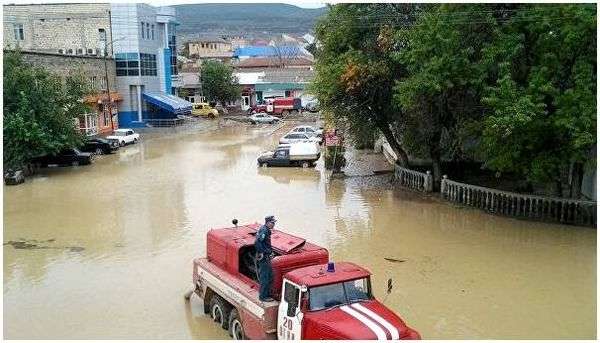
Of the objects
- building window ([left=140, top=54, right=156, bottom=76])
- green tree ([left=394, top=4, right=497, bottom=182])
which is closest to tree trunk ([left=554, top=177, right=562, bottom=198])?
green tree ([left=394, top=4, right=497, bottom=182])

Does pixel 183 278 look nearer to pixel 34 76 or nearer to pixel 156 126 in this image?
pixel 34 76

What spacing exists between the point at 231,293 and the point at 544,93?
11194 millimetres

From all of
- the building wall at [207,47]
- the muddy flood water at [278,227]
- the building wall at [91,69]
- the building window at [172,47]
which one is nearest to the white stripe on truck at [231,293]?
the muddy flood water at [278,227]

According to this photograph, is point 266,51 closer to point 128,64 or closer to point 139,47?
point 139,47

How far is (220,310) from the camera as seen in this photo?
11.9 meters

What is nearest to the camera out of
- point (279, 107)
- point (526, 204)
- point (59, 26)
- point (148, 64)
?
point (526, 204)

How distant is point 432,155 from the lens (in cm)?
2548

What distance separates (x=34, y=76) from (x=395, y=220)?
64.4ft

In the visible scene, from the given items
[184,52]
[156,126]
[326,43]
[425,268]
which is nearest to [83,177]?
[326,43]

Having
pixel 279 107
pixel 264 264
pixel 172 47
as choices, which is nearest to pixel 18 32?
pixel 172 47

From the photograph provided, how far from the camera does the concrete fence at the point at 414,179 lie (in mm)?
25281

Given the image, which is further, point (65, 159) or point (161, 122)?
point (161, 122)

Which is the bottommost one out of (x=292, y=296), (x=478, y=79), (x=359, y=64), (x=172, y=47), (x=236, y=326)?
(x=236, y=326)

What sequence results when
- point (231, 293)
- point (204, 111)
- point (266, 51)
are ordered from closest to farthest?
1. point (231, 293)
2. point (204, 111)
3. point (266, 51)
